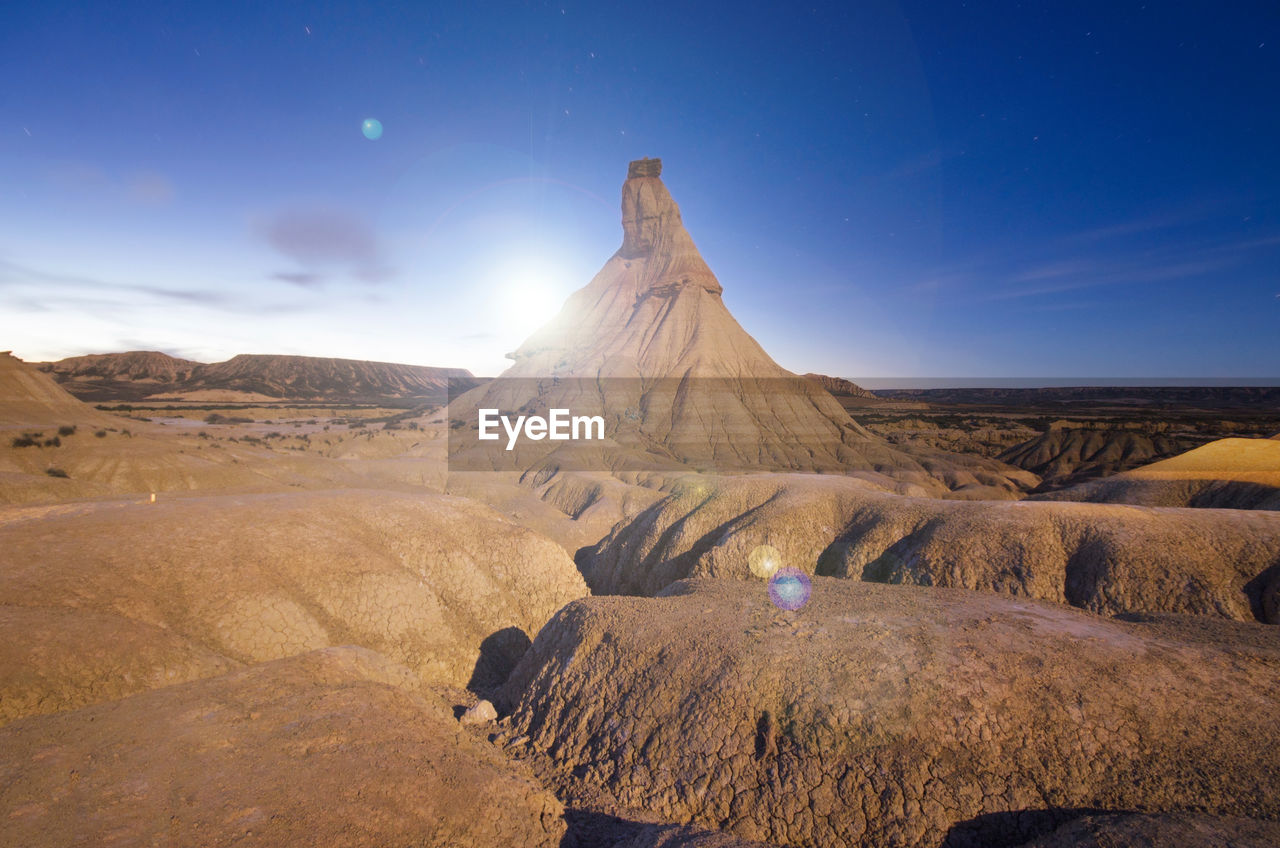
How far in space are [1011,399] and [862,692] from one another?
736ft

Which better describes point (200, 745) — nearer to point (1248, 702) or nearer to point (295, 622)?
point (295, 622)

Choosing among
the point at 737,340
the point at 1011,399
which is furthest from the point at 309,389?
the point at 1011,399

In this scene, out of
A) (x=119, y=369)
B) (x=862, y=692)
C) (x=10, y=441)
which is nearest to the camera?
(x=862, y=692)

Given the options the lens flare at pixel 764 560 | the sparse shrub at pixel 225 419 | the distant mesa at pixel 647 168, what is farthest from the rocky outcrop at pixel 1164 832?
the sparse shrub at pixel 225 419

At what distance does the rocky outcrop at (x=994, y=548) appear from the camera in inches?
490

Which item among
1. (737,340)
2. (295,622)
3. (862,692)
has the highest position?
(737,340)

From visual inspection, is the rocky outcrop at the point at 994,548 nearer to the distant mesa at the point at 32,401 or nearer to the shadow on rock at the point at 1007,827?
the shadow on rock at the point at 1007,827

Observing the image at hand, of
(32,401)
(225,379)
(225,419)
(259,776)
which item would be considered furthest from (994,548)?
(225,379)

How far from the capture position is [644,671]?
30.5 ft

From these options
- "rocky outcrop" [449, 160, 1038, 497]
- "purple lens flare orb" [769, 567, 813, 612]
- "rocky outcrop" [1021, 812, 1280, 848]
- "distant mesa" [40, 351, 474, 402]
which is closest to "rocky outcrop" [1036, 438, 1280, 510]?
"rocky outcrop" [449, 160, 1038, 497]

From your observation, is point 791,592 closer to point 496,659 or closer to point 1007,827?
point 1007,827

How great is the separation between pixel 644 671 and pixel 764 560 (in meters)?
9.85

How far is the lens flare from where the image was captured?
58.8 feet

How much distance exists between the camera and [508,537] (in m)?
17.3
